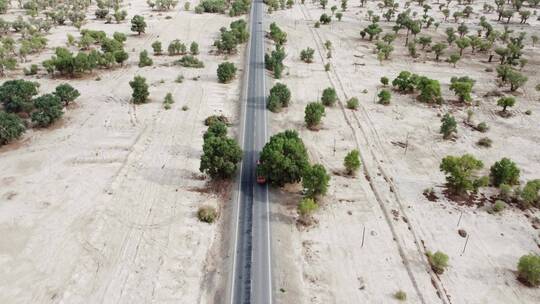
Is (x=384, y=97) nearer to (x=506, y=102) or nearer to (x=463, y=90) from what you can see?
(x=463, y=90)

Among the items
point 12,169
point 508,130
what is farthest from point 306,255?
point 508,130

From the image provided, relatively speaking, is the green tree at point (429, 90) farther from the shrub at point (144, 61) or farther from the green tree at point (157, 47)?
the green tree at point (157, 47)

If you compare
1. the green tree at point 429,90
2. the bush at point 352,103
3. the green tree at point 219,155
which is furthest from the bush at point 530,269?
the green tree at point 429,90

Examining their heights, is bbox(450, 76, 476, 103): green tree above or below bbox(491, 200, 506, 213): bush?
above

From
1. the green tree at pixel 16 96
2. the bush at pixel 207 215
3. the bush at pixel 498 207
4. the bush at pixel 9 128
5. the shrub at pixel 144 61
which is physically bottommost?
the bush at pixel 207 215

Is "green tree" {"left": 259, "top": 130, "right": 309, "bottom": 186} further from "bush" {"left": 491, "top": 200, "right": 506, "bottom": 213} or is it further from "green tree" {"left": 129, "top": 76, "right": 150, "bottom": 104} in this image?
"green tree" {"left": 129, "top": 76, "right": 150, "bottom": 104}

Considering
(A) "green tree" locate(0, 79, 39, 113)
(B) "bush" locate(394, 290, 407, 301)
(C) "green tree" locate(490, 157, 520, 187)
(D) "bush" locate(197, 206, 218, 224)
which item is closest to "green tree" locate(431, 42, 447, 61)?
(C) "green tree" locate(490, 157, 520, 187)

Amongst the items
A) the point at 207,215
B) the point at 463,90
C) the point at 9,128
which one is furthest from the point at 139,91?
the point at 463,90
